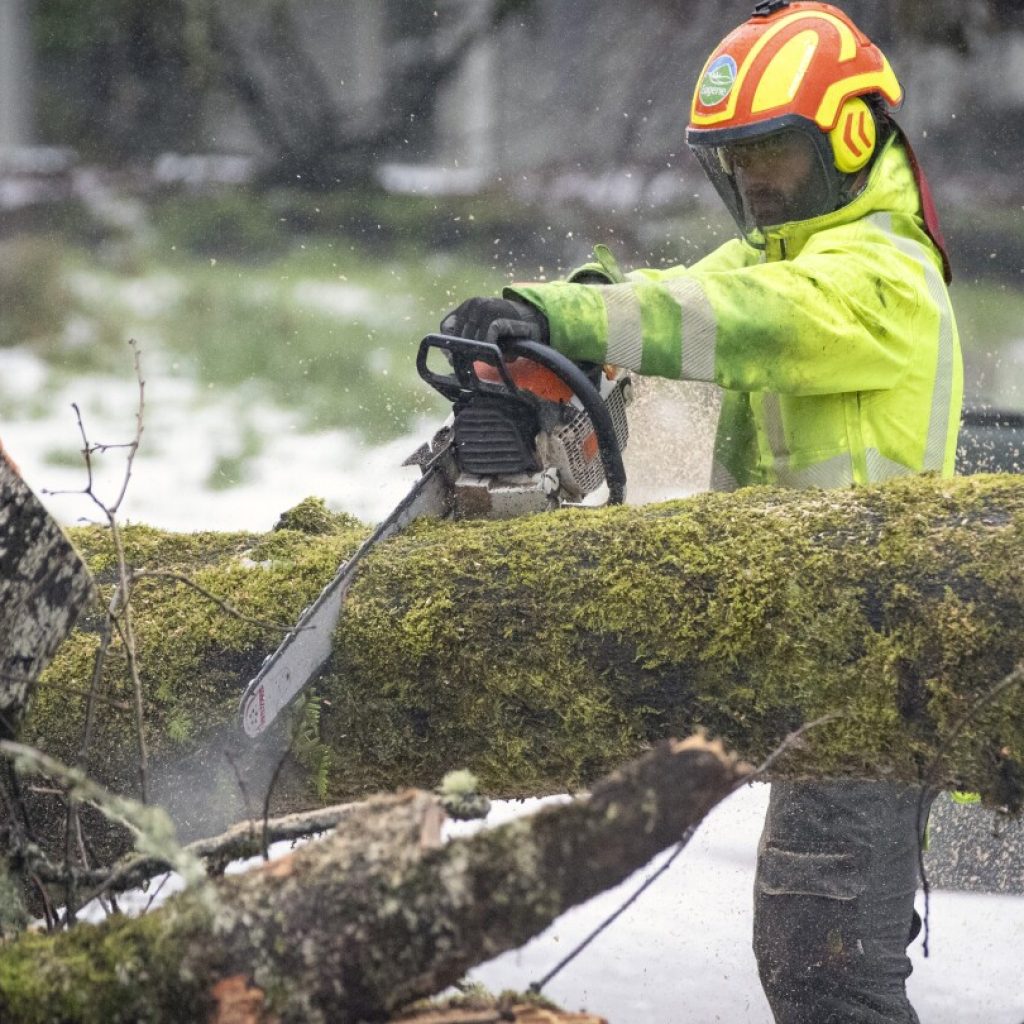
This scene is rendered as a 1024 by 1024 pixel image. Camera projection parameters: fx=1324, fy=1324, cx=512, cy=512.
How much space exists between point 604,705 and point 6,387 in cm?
823

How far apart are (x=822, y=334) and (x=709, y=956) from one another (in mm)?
2085

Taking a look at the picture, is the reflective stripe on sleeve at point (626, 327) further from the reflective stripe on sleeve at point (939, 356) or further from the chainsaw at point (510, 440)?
the reflective stripe on sleeve at point (939, 356)

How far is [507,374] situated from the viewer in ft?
8.21

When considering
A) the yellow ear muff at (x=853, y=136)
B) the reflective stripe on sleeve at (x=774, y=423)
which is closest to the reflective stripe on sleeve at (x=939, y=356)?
the yellow ear muff at (x=853, y=136)

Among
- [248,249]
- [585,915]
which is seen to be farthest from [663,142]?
[585,915]

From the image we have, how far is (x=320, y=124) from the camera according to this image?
1163 cm

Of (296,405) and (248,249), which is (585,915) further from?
(248,249)

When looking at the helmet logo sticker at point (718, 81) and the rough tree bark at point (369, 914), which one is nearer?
the rough tree bark at point (369, 914)

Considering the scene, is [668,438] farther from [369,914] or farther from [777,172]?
[369,914]

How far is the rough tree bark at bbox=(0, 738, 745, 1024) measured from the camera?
1.35 meters

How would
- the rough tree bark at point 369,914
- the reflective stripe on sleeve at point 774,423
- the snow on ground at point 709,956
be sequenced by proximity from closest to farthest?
the rough tree bark at point 369,914 → the reflective stripe on sleeve at point 774,423 → the snow on ground at point 709,956

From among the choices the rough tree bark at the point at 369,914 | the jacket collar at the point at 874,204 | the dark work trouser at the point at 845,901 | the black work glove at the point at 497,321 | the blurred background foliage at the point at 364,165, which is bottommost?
the dark work trouser at the point at 845,901

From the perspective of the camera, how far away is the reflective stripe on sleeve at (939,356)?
9.01 feet

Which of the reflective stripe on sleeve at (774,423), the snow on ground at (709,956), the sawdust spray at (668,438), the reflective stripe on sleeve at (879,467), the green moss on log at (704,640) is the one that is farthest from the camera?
the snow on ground at (709,956)
